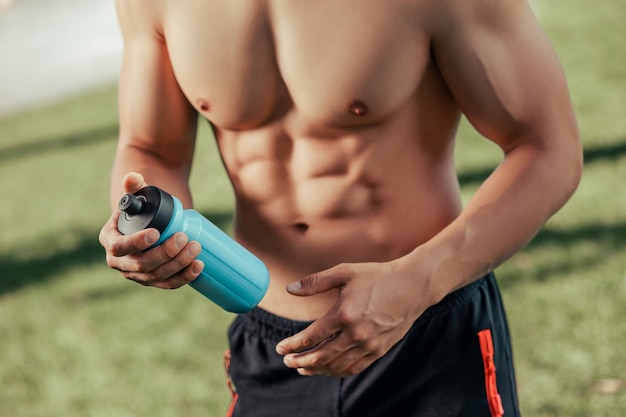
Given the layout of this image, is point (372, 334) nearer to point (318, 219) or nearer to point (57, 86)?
point (318, 219)

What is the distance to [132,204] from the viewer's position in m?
1.54

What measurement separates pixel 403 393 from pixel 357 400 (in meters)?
0.10

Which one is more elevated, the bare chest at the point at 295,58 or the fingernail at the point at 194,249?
the bare chest at the point at 295,58

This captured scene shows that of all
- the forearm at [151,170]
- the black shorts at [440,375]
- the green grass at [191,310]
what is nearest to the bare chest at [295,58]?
the forearm at [151,170]

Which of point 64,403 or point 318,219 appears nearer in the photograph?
point 318,219

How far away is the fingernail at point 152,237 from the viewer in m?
1.47

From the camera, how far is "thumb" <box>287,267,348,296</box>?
4.82 feet

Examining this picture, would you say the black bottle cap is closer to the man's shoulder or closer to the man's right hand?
the man's right hand

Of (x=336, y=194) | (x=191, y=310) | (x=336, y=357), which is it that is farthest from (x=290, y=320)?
(x=191, y=310)

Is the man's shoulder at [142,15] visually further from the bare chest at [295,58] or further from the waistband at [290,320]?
the waistband at [290,320]

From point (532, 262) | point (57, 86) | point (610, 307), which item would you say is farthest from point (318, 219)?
point (57, 86)

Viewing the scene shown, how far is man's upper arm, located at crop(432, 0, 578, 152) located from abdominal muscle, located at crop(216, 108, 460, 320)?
7.3 inches

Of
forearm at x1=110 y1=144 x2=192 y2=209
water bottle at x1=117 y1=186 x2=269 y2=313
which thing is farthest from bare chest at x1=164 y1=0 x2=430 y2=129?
water bottle at x1=117 y1=186 x2=269 y2=313

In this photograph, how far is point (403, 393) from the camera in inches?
76.0
